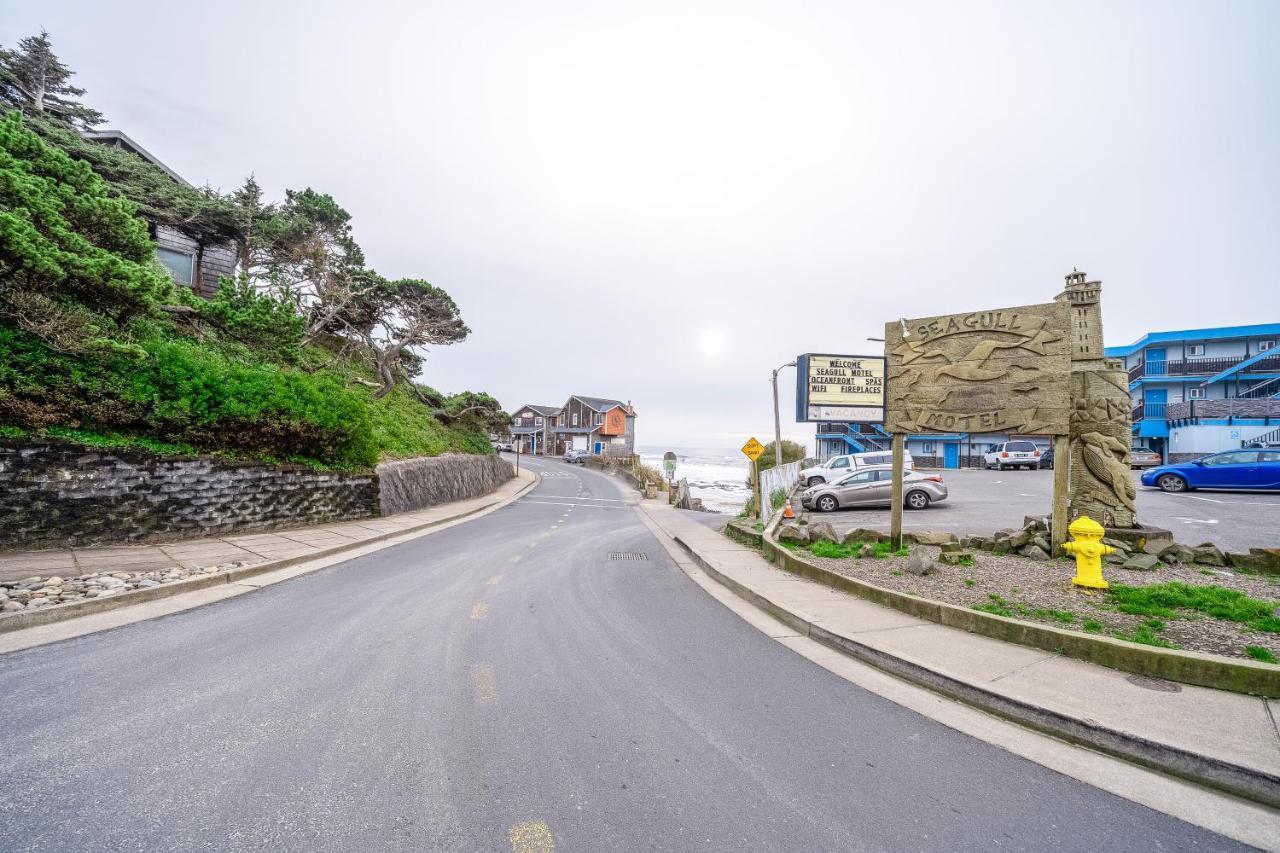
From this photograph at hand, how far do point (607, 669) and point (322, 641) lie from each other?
2812 mm

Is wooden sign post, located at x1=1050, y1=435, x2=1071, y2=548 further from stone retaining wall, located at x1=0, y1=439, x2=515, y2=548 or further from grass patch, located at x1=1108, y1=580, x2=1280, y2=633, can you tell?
stone retaining wall, located at x1=0, y1=439, x2=515, y2=548

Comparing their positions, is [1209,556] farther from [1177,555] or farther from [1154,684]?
[1154,684]

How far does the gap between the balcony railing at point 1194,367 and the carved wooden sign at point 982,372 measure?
1417 inches

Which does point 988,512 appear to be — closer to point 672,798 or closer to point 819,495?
point 819,495

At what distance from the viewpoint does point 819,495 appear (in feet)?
51.9

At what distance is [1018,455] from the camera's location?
28500 millimetres

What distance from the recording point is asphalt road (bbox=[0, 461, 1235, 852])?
230 centimetres

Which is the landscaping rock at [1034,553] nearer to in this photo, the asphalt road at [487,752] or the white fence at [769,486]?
the asphalt road at [487,752]

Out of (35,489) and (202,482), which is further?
(202,482)

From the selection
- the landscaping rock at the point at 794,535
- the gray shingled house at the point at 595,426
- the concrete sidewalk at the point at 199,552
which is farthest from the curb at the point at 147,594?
the gray shingled house at the point at 595,426

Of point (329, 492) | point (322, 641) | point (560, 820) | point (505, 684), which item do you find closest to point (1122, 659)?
point (560, 820)

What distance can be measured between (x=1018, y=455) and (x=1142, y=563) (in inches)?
1067

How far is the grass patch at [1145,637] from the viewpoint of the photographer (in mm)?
3956

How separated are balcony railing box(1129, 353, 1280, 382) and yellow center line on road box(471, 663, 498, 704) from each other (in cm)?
4382
